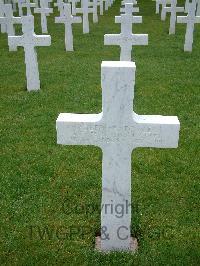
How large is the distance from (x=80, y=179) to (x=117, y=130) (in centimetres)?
166

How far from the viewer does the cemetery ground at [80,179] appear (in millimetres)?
3342

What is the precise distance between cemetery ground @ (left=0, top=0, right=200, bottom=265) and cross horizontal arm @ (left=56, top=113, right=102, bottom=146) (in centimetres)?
103

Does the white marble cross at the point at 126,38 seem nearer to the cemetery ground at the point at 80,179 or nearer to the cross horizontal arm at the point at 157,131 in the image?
the cemetery ground at the point at 80,179

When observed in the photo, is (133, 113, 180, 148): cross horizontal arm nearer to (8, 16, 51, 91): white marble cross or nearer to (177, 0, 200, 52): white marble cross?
(8, 16, 51, 91): white marble cross

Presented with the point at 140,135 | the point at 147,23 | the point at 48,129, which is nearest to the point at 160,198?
the point at 140,135

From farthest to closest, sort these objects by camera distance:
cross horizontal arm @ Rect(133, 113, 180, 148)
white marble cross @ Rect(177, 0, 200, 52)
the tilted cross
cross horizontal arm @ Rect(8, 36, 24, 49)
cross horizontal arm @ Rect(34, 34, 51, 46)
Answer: the tilted cross
white marble cross @ Rect(177, 0, 200, 52)
cross horizontal arm @ Rect(8, 36, 24, 49)
cross horizontal arm @ Rect(34, 34, 51, 46)
cross horizontal arm @ Rect(133, 113, 180, 148)

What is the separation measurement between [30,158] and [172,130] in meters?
2.46

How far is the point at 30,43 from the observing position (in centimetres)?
703

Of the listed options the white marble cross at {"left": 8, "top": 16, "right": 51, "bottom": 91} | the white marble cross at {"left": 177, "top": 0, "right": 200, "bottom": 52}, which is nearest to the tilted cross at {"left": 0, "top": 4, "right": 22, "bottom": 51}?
the white marble cross at {"left": 8, "top": 16, "right": 51, "bottom": 91}

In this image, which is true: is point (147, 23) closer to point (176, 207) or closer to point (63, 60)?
point (63, 60)

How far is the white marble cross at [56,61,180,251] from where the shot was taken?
2625 mm

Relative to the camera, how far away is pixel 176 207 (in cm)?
387

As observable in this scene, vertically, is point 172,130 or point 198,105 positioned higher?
point 172,130

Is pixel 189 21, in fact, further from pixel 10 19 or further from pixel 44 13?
pixel 44 13
